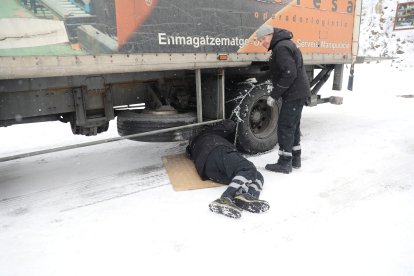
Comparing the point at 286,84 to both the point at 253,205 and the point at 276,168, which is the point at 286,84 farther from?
the point at 253,205

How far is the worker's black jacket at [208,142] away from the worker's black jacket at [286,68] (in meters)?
0.84

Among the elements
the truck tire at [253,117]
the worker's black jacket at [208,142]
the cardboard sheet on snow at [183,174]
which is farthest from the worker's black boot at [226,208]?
the truck tire at [253,117]

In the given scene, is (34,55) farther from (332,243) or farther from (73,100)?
(332,243)

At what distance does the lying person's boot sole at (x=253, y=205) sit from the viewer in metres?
3.21

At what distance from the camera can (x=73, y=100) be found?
3.92 metres

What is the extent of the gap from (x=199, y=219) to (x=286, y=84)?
2.07 metres

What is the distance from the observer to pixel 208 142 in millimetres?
4188

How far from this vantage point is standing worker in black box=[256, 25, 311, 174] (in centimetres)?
404

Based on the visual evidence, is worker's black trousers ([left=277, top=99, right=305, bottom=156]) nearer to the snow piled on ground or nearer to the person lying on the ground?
the person lying on the ground

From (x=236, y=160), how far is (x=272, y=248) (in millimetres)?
1291

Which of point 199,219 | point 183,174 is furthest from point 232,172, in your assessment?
point 183,174

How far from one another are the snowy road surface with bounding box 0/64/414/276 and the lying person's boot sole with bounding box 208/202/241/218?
6 cm

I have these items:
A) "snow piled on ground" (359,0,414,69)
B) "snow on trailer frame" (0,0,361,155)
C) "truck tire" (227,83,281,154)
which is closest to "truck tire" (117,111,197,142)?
"snow on trailer frame" (0,0,361,155)

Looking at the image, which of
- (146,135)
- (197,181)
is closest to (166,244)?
(197,181)
